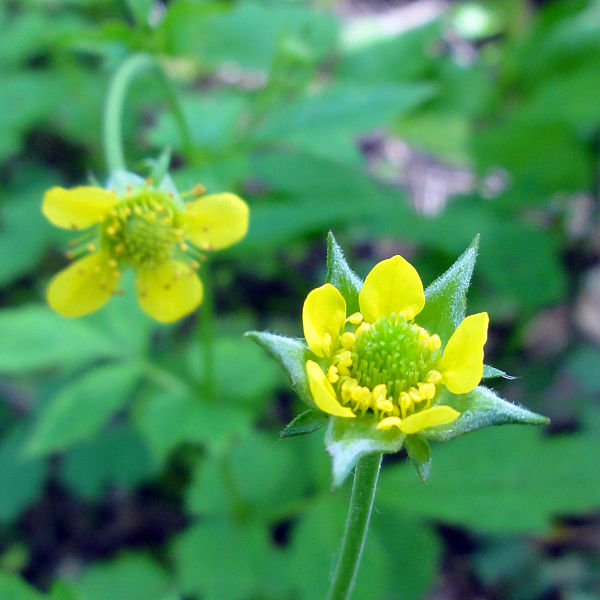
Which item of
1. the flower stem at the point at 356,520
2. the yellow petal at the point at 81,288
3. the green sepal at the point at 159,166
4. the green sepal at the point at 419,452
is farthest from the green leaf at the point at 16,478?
the green sepal at the point at 419,452

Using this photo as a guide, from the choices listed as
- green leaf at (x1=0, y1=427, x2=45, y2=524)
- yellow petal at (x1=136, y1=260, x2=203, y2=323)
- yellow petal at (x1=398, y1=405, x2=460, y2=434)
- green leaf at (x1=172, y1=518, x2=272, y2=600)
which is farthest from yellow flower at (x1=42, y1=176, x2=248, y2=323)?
green leaf at (x1=0, y1=427, x2=45, y2=524)

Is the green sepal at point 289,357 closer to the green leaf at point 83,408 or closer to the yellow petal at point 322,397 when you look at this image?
the yellow petal at point 322,397

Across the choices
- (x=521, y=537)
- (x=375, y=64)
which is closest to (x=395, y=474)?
(x=521, y=537)

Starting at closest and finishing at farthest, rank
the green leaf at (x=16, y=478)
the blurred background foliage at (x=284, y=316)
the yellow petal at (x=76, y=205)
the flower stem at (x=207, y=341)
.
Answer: the yellow petal at (x=76, y=205), the flower stem at (x=207, y=341), the blurred background foliage at (x=284, y=316), the green leaf at (x=16, y=478)

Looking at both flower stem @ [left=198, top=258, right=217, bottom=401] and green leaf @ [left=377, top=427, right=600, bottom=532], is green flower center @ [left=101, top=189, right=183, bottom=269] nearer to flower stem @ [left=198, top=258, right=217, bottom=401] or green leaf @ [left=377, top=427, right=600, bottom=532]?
flower stem @ [left=198, top=258, right=217, bottom=401]

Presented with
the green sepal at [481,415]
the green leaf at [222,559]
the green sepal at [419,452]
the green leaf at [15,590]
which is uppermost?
the green sepal at [481,415]

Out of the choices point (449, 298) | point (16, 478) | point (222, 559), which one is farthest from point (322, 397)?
point (16, 478)

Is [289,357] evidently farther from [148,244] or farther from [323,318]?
[148,244]
